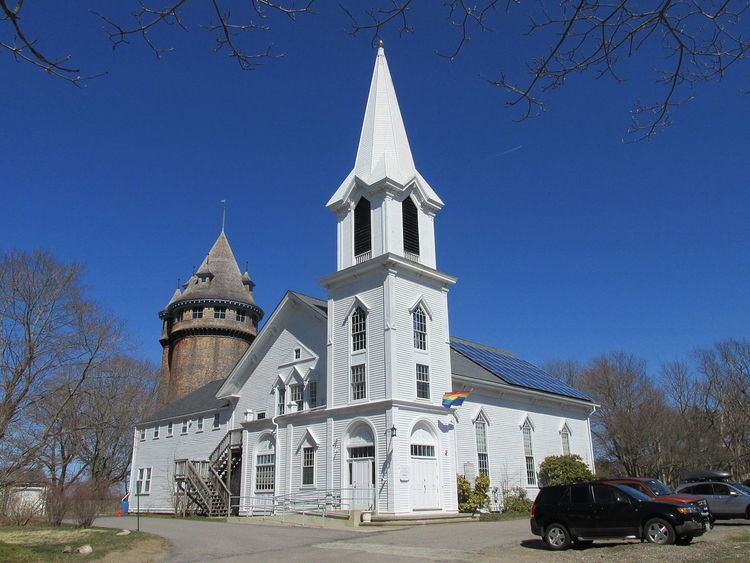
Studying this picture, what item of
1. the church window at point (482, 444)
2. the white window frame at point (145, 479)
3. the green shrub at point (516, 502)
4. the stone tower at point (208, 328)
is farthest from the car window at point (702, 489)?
the stone tower at point (208, 328)

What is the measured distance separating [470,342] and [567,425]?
24.5 ft

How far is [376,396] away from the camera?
26453 mm

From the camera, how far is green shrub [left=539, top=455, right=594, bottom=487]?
33250mm

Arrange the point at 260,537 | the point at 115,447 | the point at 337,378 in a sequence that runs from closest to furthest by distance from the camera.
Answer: the point at 260,537 < the point at 337,378 < the point at 115,447

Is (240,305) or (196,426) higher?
(240,305)

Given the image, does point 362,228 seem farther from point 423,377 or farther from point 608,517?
point 608,517

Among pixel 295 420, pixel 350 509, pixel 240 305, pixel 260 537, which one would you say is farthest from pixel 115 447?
pixel 260 537

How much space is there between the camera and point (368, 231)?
97.6 ft

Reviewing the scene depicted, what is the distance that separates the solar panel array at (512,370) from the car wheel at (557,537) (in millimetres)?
17980

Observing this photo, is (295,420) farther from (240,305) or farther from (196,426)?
(240,305)

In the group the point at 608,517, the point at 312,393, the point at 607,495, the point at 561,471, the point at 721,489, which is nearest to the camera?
the point at 608,517

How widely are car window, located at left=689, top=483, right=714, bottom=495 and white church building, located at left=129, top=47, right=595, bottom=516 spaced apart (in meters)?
8.95

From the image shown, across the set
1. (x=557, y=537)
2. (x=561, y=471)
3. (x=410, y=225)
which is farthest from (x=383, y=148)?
(x=557, y=537)

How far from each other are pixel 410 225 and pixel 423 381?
23.9 feet
